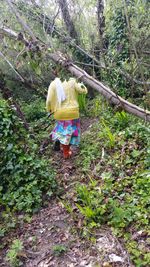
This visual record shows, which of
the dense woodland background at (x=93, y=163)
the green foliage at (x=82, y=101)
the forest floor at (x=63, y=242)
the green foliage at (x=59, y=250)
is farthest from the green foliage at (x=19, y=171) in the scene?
the green foliage at (x=82, y=101)

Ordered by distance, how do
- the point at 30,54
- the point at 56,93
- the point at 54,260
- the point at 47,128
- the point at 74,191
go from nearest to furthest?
the point at 54,260 → the point at 74,191 → the point at 56,93 → the point at 30,54 → the point at 47,128

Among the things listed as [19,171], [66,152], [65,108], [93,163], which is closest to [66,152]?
[66,152]

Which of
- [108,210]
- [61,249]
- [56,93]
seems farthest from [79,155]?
[61,249]

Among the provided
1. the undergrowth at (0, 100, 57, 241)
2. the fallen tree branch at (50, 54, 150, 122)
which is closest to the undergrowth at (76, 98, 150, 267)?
the fallen tree branch at (50, 54, 150, 122)

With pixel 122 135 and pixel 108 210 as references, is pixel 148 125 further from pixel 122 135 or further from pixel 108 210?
pixel 108 210

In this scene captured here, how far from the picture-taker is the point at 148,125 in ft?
18.3

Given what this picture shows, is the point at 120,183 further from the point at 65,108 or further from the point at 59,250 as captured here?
the point at 65,108

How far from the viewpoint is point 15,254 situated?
11.2 ft

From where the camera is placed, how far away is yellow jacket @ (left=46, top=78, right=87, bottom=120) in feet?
17.7

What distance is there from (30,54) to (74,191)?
350 cm

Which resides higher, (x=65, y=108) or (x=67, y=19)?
(x=67, y=19)

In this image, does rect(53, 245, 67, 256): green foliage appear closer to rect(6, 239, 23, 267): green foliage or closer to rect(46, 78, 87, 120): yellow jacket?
rect(6, 239, 23, 267): green foliage

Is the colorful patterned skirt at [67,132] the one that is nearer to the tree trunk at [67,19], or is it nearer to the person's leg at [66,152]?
the person's leg at [66,152]

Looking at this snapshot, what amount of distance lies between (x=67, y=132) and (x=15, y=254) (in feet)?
8.42
